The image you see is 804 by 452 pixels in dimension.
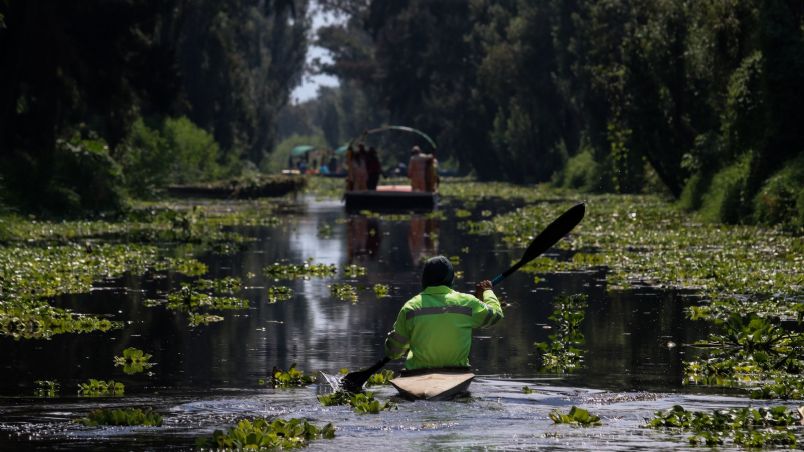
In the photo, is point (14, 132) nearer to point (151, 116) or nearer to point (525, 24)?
point (151, 116)

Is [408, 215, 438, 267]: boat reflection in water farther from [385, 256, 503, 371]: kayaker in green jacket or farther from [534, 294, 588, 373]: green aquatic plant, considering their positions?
[385, 256, 503, 371]: kayaker in green jacket

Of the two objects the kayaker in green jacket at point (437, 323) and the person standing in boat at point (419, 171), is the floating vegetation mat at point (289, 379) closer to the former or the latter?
the kayaker in green jacket at point (437, 323)

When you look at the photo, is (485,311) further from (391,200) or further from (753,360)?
(391,200)

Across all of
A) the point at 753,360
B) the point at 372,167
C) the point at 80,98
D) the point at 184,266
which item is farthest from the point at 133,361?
the point at 372,167

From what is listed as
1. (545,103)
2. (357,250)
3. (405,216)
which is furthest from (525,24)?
(357,250)

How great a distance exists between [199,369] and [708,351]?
5.37 meters

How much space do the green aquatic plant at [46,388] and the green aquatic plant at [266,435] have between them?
268 cm

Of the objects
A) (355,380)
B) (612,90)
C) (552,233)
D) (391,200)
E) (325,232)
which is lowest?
(355,380)

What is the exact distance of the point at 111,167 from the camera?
45.7 m

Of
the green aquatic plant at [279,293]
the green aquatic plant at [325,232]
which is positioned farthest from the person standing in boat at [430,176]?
the green aquatic plant at [279,293]

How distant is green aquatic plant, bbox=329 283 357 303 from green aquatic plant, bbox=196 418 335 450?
11.2 m

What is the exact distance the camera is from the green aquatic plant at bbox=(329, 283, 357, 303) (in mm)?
Answer: 22848

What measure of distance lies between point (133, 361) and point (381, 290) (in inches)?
329

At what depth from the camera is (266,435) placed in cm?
1070
